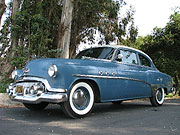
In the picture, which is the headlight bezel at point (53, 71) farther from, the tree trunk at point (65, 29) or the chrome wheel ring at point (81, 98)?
the tree trunk at point (65, 29)

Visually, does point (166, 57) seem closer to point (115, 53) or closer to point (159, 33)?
point (159, 33)

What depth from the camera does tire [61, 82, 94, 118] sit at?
4.09 m

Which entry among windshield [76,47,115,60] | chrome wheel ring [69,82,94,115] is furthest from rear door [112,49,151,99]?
chrome wheel ring [69,82,94,115]

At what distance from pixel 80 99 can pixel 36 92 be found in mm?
885

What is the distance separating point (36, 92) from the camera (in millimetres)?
3996

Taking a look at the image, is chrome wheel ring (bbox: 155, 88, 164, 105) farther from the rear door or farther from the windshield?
the windshield

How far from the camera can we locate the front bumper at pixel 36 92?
12.6 feet

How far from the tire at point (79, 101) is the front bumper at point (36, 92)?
0.24 metres

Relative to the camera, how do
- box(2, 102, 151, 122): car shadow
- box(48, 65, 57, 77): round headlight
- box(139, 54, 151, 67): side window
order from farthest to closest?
1. box(139, 54, 151, 67): side window
2. box(2, 102, 151, 122): car shadow
3. box(48, 65, 57, 77): round headlight

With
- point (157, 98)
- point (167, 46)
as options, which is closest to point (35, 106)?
point (157, 98)

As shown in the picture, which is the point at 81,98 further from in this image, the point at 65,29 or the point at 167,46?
the point at 167,46

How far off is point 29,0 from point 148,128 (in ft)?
32.3

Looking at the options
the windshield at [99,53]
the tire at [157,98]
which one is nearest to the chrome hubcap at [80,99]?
the windshield at [99,53]

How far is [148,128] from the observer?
140 inches
